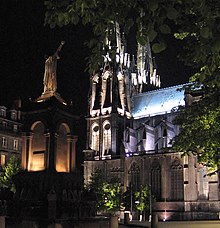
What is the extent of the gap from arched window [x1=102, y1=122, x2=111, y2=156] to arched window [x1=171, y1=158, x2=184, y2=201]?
1641cm

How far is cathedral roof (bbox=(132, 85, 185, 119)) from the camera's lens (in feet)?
282

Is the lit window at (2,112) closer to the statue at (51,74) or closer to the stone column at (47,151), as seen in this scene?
the statue at (51,74)

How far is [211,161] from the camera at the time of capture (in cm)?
1891

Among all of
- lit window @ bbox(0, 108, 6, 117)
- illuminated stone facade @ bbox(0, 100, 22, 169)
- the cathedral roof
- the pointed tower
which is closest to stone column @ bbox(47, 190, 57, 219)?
illuminated stone facade @ bbox(0, 100, 22, 169)

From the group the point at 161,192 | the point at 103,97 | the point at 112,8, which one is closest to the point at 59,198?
the point at 112,8

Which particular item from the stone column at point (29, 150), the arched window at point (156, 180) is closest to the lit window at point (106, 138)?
the arched window at point (156, 180)

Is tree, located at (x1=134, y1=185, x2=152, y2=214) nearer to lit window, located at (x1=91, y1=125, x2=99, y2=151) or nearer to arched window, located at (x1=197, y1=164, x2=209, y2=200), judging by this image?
arched window, located at (x1=197, y1=164, x2=209, y2=200)

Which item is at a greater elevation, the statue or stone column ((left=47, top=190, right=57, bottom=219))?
the statue

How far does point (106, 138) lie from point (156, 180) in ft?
53.4

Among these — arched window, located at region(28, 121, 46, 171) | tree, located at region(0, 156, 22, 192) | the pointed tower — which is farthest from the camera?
the pointed tower

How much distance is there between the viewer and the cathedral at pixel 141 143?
66.5m

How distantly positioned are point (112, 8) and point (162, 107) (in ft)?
264

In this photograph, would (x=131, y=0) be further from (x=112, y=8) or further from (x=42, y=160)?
(x=42, y=160)

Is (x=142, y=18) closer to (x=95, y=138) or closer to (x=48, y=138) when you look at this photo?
(x=48, y=138)
